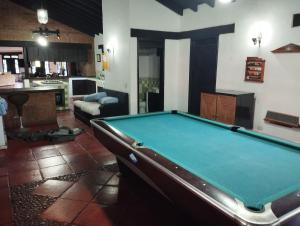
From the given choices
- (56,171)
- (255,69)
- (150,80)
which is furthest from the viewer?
(150,80)

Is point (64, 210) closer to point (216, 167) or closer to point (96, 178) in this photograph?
point (96, 178)

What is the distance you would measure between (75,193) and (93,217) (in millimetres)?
606

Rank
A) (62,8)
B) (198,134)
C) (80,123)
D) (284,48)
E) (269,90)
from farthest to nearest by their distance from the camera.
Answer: (62,8), (80,123), (269,90), (284,48), (198,134)

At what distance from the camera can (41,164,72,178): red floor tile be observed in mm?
3766

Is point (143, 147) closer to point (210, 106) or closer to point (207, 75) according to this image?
point (210, 106)

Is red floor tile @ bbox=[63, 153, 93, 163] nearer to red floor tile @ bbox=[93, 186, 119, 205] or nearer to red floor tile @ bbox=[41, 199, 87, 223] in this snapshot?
red floor tile @ bbox=[93, 186, 119, 205]

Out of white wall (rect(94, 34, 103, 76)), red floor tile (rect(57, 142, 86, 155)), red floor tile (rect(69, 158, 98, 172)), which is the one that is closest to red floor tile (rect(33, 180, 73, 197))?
red floor tile (rect(69, 158, 98, 172))

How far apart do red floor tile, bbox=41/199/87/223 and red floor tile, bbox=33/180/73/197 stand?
0.72 feet

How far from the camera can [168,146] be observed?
8.20 feet

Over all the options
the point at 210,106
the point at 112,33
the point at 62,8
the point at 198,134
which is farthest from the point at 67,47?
the point at 198,134

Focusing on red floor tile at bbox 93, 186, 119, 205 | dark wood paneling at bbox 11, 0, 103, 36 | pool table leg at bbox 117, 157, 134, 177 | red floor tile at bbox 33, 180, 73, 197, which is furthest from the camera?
dark wood paneling at bbox 11, 0, 103, 36

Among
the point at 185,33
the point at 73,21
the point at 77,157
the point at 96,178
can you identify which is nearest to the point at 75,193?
the point at 96,178

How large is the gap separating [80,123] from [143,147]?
4886 millimetres

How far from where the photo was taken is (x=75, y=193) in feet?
10.6
